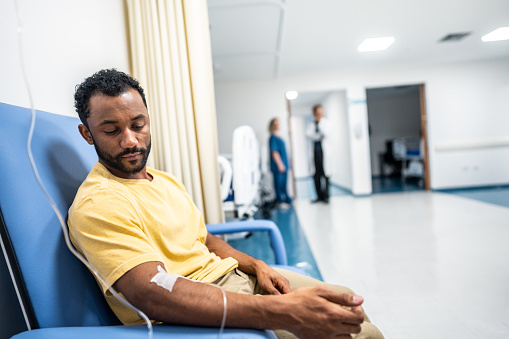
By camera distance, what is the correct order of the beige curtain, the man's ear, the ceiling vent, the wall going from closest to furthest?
the man's ear → the beige curtain → the ceiling vent → the wall

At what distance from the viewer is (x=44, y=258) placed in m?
0.66

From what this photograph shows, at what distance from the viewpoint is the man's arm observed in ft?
1.96

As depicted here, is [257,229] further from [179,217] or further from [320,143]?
[320,143]

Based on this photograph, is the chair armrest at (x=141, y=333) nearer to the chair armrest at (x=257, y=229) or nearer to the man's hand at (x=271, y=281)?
the man's hand at (x=271, y=281)

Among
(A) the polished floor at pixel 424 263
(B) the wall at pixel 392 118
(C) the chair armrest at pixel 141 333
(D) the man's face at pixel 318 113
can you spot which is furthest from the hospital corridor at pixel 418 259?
(B) the wall at pixel 392 118

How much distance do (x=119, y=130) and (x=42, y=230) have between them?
0.30m

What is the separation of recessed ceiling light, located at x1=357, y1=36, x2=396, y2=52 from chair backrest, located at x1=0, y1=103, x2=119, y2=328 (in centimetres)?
456

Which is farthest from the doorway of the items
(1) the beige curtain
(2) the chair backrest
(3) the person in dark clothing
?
(2) the chair backrest

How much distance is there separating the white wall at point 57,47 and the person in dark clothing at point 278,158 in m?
3.66

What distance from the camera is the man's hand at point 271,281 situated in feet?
3.00

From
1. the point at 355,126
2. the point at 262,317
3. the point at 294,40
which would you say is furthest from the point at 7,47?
the point at 355,126

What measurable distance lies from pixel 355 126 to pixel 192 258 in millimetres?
5469

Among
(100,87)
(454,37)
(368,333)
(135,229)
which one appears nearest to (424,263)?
(368,333)

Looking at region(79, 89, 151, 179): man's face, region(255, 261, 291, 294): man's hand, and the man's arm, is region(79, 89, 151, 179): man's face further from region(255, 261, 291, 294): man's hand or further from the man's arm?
region(255, 261, 291, 294): man's hand
